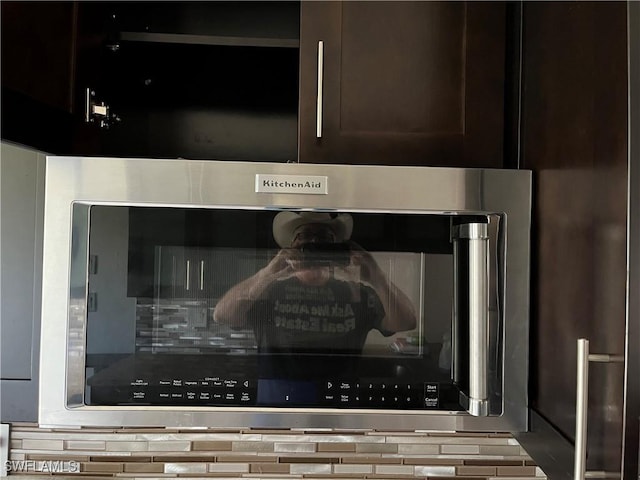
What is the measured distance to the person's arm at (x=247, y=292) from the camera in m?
0.78

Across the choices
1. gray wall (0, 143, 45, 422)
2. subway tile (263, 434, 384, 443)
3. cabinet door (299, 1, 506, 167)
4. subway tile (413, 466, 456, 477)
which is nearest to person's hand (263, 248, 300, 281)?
cabinet door (299, 1, 506, 167)

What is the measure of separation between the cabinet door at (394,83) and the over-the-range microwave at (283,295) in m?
0.10

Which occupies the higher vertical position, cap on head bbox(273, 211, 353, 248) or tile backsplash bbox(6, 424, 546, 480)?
cap on head bbox(273, 211, 353, 248)

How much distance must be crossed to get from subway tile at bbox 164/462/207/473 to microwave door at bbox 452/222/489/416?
57 centimetres

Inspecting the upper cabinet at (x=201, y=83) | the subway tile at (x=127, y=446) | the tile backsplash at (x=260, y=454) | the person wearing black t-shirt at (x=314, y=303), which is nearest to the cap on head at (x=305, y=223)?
the person wearing black t-shirt at (x=314, y=303)

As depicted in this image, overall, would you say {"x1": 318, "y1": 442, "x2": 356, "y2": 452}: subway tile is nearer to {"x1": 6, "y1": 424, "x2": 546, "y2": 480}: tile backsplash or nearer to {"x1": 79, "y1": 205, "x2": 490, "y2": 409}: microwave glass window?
{"x1": 6, "y1": 424, "x2": 546, "y2": 480}: tile backsplash

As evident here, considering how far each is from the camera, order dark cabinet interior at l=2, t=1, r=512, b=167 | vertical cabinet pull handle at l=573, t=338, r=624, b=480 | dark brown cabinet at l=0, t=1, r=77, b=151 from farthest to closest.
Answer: dark cabinet interior at l=2, t=1, r=512, b=167, dark brown cabinet at l=0, t=1, r=77, b=151, vertical cabinet pull handle at l=573, t=338, r=624, b=480

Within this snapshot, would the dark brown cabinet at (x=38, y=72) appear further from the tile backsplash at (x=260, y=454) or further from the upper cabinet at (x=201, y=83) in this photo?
the tile backsplash at (x=260, y=454)

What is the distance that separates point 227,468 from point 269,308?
1.57 ft

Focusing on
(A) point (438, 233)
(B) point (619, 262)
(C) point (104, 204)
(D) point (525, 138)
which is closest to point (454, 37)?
(D) point (525, 138)

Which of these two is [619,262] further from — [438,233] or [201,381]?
[201,381]

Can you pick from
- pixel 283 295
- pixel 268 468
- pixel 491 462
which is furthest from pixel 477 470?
pixel 283 295

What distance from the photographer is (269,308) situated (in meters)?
0.79

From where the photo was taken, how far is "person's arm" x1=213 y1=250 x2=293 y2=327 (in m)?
0.78
